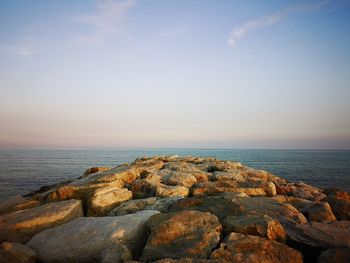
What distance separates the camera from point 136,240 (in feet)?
20.8

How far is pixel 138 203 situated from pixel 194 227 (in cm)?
A: 320

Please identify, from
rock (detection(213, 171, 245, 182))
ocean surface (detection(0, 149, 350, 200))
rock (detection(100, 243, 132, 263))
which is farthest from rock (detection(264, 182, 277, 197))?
ocean surface (detection(0, 149, 350, 200))

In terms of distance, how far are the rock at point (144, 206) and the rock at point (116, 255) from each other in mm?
2685

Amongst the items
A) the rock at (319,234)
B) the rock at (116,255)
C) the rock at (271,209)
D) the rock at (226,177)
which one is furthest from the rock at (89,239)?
the rock at (226,177)

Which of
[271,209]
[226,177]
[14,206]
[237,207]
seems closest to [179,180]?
[226,177]

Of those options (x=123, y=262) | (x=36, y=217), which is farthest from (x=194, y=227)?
(x=36, y=217)

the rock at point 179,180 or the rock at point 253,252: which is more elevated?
the rock at point 179,180

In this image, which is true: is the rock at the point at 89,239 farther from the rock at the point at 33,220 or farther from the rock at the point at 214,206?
the rock at the point at 214,206

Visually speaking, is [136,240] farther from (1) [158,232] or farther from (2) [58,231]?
(2) [58,231]

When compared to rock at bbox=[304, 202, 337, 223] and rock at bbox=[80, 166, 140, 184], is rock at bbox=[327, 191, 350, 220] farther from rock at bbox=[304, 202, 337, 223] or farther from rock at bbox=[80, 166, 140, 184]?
rock at bbox=[80, 166, 140, 184]

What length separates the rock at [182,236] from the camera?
206 inches

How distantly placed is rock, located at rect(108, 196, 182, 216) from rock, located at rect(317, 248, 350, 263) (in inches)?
174

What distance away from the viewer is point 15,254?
19.1ft

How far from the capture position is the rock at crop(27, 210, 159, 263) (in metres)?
6.12
